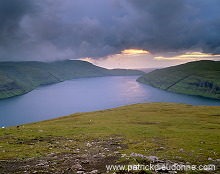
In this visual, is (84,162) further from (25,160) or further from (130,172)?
(25,160)

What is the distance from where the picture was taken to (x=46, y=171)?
16.7 metres

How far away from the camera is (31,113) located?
641ft

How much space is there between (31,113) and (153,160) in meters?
201

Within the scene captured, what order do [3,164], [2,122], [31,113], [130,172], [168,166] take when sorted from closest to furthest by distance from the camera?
[130,172]
[168,166]
[3,164]
[2,122]
[31,113]

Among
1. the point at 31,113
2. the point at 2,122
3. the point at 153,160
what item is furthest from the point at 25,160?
the point at 31,113

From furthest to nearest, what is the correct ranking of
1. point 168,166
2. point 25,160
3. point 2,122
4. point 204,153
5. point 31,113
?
point 31,113 < point 2,122 < point 204,153 < point 25,160 < point 168,166

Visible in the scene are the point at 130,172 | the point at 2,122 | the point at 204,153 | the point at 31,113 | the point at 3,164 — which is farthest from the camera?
the point at 31,113

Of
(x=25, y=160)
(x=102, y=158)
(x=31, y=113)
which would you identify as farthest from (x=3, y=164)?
(x=31, y=113)

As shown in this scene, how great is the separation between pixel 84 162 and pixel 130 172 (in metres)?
7.08

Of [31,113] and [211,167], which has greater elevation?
[211,167]

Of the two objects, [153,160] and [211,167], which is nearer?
[211,167]

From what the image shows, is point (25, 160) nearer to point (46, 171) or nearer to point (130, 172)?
point (46, 171)

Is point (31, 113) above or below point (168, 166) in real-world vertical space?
below

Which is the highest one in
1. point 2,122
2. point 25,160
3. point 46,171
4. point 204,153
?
point 46,171
